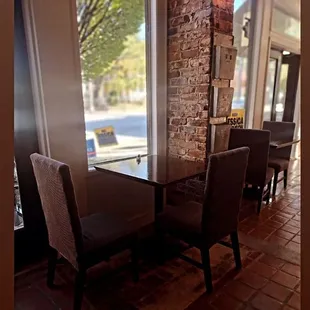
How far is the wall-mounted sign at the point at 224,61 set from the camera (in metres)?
2.39

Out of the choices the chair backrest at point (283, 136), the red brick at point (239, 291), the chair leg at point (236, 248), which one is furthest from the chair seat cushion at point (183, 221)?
the chair backrest at point (283, 136)

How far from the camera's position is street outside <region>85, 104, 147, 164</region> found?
2.40 meters

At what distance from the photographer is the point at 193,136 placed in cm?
265

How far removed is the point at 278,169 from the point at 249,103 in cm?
106

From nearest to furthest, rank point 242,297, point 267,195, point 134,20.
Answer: point 242,297 → point 134,20 → point 267,195

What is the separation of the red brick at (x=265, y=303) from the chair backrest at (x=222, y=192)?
1.50ft

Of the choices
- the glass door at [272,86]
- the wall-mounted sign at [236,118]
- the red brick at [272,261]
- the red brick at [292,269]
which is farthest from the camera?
the glass door at [272,86]

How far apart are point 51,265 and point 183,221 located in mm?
992


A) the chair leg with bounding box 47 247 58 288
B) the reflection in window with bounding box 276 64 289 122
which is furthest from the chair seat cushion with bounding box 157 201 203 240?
the reflection in window with bounding box 276 64 289 122

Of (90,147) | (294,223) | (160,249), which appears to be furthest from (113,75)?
(294,223)

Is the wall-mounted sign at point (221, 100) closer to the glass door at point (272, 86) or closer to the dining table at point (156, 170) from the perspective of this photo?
the dining table at point (156, 170)

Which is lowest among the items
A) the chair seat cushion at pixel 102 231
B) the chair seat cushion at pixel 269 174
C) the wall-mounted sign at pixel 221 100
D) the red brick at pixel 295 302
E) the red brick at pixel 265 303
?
the red brick at pixel 265 303

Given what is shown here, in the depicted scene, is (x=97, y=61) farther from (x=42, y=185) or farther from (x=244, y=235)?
(x=244, y=235)

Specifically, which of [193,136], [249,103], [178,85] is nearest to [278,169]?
[249,103]
